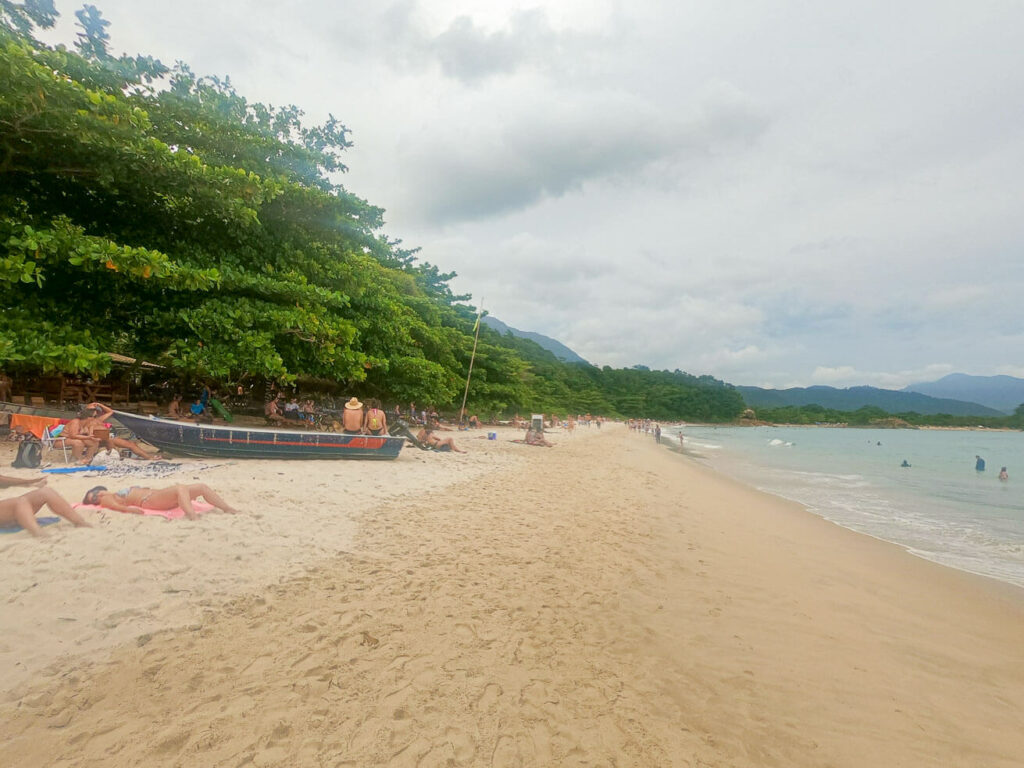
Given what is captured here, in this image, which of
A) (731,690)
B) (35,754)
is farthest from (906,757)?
(35,754)

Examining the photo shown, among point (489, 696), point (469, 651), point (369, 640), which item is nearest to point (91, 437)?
point (369, 640)

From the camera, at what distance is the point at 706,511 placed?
940cm

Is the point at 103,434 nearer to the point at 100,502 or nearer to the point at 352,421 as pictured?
the point at 100,502

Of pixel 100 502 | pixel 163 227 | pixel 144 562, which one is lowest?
pixel 144 562

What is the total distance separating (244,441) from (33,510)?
196 inches

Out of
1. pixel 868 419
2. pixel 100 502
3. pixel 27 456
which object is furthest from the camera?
pixel 868 419

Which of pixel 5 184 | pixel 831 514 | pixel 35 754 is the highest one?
pixel 5 184

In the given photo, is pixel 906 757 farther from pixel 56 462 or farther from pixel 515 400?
pixel 515 400

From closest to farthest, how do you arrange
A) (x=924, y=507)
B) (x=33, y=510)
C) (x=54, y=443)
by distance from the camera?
1. (x=33, y=510)
2. (x=54, y=443)
3. (x=924, y=507)

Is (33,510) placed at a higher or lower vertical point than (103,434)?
lower

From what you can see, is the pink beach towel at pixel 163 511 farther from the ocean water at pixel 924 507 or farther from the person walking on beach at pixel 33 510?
the ocean water at pixel 924 507

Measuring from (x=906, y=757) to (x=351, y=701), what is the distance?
327 centimetres

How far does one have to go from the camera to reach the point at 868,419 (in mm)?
141250

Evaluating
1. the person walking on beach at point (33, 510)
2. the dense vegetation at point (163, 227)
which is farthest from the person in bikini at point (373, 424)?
the person walking on beach at point (33, 510)
